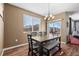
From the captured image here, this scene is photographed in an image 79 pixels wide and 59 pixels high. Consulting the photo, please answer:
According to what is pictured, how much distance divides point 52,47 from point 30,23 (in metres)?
0.67

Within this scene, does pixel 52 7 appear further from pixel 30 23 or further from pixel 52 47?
pixel 52 47

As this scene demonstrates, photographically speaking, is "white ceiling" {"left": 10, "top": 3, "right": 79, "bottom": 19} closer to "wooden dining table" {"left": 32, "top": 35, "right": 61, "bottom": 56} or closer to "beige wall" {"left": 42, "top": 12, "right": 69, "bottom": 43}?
"beige wall" {"left": 42, "top": 12, "right": 69, "bottom": 43}

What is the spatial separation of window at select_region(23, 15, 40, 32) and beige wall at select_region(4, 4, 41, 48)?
0.26 ft

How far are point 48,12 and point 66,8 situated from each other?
0.36 metres

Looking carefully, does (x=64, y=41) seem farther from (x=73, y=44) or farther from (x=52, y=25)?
(x=52, y=25)

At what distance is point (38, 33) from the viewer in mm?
1916

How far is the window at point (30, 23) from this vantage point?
183 cm

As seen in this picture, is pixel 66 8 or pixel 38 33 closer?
pixel 66 8

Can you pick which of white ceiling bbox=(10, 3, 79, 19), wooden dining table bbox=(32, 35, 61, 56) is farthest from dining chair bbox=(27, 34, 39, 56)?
white ceiling bbox=(10, 3, 79, 19)

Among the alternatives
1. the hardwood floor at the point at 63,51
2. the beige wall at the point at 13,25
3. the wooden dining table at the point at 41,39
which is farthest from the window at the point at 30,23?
the hardwood floor at the point at 63,51

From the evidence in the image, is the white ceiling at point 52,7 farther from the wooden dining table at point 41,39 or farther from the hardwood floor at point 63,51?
the hardwood floor at point 63,51

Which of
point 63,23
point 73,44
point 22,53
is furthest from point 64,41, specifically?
point 22,53

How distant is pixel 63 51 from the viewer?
1838 millimetres

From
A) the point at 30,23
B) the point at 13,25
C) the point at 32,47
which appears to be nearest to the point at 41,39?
the point at 32,47
